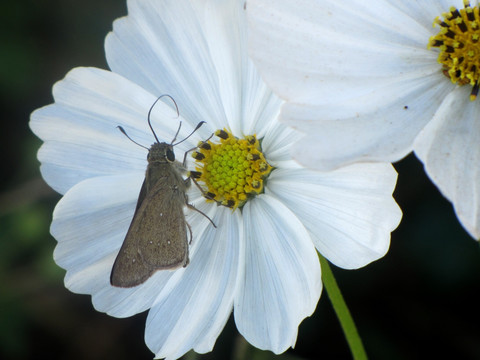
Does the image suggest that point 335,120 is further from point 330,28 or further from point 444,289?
point 444,289

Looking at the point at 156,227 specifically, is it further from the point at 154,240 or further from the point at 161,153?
the point at 161,153

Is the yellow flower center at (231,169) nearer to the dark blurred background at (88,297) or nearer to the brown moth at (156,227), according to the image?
the brown moth at (156,227)

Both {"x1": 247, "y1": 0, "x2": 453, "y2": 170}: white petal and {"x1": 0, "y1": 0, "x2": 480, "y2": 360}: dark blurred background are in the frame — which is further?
{"x1": 0, "y1": 0, "x2": 480, "y2": 360}: dark blurred background

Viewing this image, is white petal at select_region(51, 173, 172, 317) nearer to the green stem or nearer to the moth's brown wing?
the moth's brown wing

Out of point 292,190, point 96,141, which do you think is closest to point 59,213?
point 96,141

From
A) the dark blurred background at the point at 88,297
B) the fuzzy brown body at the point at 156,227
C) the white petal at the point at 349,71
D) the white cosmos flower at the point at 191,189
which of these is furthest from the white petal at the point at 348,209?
the dark blurred background at the point at 88,297

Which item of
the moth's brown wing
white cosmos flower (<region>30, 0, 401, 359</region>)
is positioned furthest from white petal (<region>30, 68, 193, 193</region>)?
the moth's brown wing

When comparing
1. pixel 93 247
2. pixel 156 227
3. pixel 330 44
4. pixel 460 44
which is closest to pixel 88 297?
pixel 93 247
